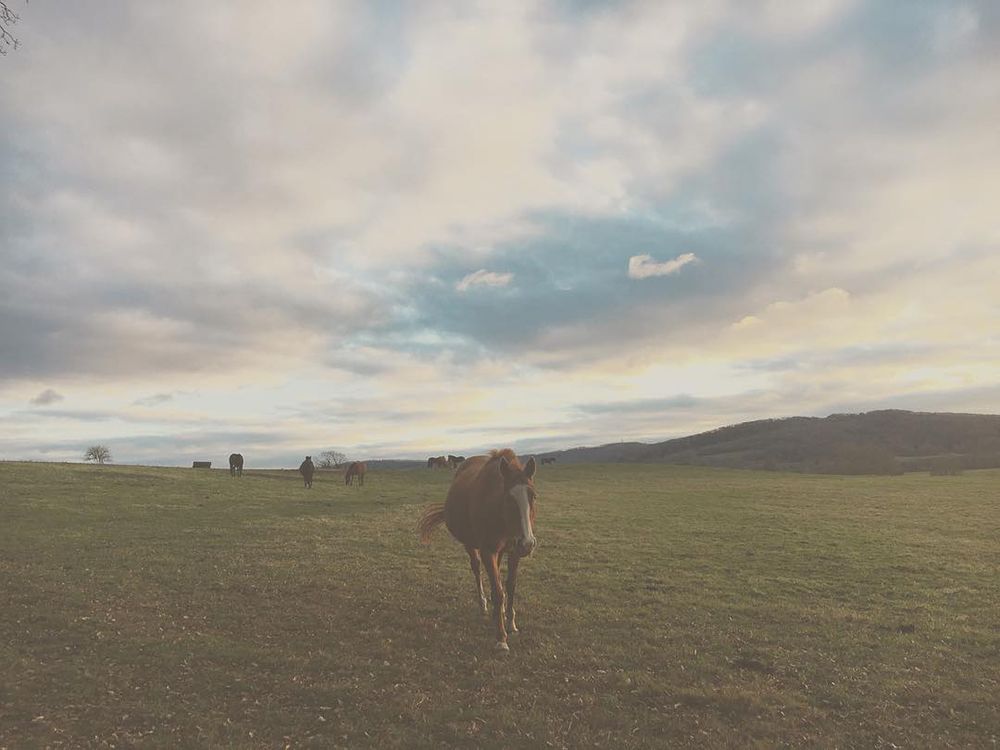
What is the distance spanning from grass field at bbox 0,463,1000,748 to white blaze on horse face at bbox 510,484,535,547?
222cm

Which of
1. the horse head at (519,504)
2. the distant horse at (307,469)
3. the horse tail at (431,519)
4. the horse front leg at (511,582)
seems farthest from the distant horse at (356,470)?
the horse head at (519,504)

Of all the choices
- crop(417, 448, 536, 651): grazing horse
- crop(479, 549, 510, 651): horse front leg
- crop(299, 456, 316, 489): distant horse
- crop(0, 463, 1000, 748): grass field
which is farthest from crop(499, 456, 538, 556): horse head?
crop(299, 456, 316, 489): distant horse

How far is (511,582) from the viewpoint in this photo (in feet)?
37.4

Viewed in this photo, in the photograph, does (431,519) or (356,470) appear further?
(356,470)

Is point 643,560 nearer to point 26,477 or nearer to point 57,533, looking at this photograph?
point 57,533

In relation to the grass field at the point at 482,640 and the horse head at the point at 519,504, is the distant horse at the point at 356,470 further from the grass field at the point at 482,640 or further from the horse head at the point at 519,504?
the horse head at the point at 519,504

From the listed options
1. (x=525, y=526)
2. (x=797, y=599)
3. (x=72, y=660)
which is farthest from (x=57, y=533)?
(x=797, y=599)

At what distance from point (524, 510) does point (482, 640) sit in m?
3.09

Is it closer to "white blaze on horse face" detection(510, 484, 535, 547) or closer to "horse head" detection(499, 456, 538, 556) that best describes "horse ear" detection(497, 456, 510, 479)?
"horse head" detection(499, 456, 538, 556)

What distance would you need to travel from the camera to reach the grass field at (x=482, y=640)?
25.9ft

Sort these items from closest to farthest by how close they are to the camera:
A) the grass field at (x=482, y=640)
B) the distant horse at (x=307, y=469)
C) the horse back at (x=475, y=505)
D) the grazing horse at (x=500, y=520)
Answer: the grass field at (x=482, y=640), the grazing horse at (x=500, y=520), the horse back at (x=475, y=505), the distant horse at (x=307, y=469)

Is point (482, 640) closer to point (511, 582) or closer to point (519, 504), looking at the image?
point (511, 582)

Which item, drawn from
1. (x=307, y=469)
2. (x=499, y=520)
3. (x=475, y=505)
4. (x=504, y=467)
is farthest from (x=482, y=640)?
(x=307, y=469)

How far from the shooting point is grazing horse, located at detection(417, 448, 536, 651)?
33.4 feet
